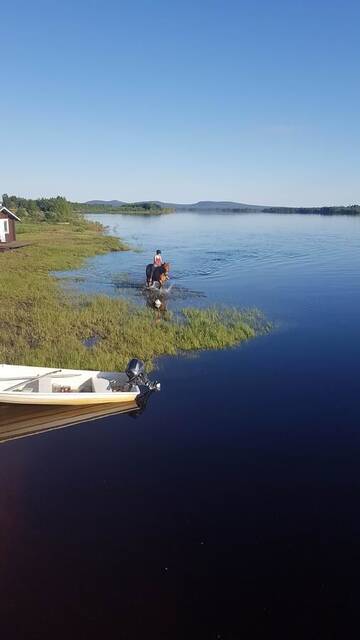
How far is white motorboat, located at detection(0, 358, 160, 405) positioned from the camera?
13195mm

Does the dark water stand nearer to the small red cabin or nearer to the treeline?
the small red cabin

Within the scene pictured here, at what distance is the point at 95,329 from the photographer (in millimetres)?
20469

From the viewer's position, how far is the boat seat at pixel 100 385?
14.0 m

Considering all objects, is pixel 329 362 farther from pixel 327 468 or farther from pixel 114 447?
pixel 114 447

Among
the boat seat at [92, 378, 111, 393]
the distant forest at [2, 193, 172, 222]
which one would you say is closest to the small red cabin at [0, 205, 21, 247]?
the boat seat at [92, 378, 111, 393]

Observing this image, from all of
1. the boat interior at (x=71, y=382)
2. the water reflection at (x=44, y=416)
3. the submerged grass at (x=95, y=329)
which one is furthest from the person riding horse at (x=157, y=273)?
the water reflection at (x=44, y=416)

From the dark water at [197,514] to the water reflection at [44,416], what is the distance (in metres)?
0.45

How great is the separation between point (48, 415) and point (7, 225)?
38879mm

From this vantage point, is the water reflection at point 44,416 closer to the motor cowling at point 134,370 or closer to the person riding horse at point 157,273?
the motor cowling at point 134,370

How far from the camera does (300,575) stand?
777cm

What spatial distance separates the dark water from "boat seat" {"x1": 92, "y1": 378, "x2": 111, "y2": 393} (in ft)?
4.06

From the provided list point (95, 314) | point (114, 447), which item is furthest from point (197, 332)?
point (114, 447)

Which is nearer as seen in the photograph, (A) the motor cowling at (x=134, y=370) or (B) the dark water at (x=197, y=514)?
(B) the dark water at (x=197, y=514)

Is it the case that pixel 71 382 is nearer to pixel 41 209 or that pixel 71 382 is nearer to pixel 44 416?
pixel 44 416
